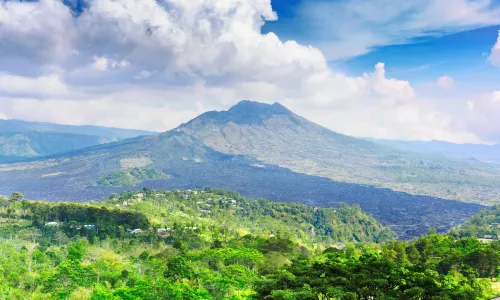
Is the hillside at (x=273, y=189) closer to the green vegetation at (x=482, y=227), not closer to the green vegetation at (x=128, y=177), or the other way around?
the green vegetation at (x=128, y=177)

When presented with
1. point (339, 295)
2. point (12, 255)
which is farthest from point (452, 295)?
point (12, 255)

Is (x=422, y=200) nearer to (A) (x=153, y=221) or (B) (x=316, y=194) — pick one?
(B) (x=316, y=194)

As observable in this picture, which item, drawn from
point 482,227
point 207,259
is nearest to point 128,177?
point 482,227

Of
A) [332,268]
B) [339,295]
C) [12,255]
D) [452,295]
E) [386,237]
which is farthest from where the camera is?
[386,237]

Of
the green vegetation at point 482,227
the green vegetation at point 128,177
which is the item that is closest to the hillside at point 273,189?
the green vegetation at point 128,177

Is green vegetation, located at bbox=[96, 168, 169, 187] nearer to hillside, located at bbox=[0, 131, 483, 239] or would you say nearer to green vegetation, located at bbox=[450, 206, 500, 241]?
hillside, located at bbox=[0, 131, 483, 239]

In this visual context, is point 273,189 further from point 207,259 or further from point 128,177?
point 207,259
